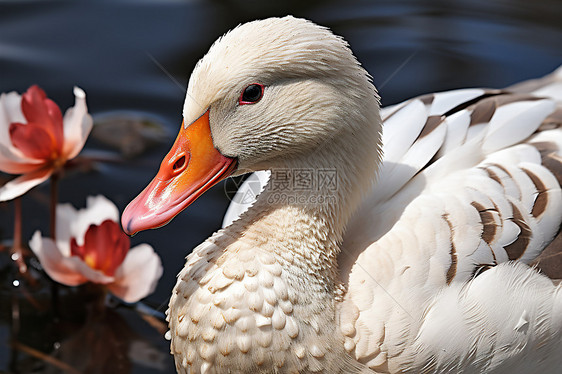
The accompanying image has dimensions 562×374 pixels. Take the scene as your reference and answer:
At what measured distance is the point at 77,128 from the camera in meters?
2.93

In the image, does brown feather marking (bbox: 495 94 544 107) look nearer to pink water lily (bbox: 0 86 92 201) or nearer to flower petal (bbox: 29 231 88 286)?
pink water lily (bbox: 0 86 92 201)

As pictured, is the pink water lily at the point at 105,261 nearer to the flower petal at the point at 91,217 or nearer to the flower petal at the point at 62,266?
the flower petal at the point at 62,266

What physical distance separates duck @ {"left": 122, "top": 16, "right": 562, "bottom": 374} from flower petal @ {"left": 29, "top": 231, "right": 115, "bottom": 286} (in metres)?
0.54

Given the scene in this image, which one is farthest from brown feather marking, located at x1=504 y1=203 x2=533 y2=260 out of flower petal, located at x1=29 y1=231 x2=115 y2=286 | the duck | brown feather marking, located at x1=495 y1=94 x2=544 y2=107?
flower petal, located at x1=29 y1=231 x2=115 y2=286

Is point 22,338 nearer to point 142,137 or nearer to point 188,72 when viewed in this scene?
point 142,137

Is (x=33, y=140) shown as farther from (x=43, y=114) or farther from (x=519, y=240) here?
(x=519, y=240)

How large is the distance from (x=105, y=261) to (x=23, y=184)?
418 mm

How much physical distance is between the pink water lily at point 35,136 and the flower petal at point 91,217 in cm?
32

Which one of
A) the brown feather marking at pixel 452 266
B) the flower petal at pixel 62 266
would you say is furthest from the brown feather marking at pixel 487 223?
the flower petal at pixel 62 266

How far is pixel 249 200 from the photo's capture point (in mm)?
3049

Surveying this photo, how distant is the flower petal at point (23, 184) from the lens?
9.32ft

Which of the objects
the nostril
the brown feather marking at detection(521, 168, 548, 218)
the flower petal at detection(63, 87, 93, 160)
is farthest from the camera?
the flower petal at detection(63, 87, 93, 160)

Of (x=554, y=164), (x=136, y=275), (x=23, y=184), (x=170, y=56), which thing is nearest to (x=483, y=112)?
(x=554, y=164)

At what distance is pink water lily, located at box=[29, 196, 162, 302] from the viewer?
2.91m
